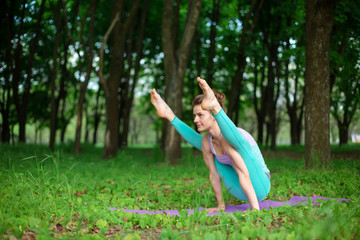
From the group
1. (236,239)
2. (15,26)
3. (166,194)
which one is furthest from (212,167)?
(15,26)

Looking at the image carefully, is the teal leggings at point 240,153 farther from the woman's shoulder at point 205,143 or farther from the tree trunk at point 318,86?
the tree trunk at point 318,86

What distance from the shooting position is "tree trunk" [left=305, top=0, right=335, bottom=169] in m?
7.12

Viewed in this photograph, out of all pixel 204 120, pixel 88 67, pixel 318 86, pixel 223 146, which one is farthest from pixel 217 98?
pixel 88 67

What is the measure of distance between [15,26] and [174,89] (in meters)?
10.6

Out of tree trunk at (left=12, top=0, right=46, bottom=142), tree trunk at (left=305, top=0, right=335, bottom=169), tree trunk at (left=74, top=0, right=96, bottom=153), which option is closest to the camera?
tree trunk at (left=305, top=0, right=335, bottom=169)

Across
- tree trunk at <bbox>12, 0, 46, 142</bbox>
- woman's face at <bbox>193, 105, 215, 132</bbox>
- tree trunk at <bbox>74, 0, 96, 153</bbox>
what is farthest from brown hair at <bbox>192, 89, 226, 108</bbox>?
tree trunk at <bbox>12, 0, 46, 142</bbox>

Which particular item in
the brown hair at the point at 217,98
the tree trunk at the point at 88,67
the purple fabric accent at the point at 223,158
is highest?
the tree trunk at the point at 88,67

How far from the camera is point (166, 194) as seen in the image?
5766 mm

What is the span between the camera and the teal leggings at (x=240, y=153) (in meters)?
3.69

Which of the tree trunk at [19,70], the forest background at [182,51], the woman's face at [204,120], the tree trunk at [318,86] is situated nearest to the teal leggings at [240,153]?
the woman's face at [204,120]

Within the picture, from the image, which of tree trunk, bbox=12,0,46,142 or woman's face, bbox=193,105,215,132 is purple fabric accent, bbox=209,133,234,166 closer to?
woman's face, bbox=193,105,215,132

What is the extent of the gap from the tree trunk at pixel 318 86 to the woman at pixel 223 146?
10.8ft

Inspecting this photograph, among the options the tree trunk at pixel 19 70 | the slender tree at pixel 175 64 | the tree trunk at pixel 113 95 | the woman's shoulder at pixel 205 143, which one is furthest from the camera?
the tree trunk at pixel 19 70

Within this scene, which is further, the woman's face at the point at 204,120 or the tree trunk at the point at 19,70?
the tree trunk at the point at 19,70
